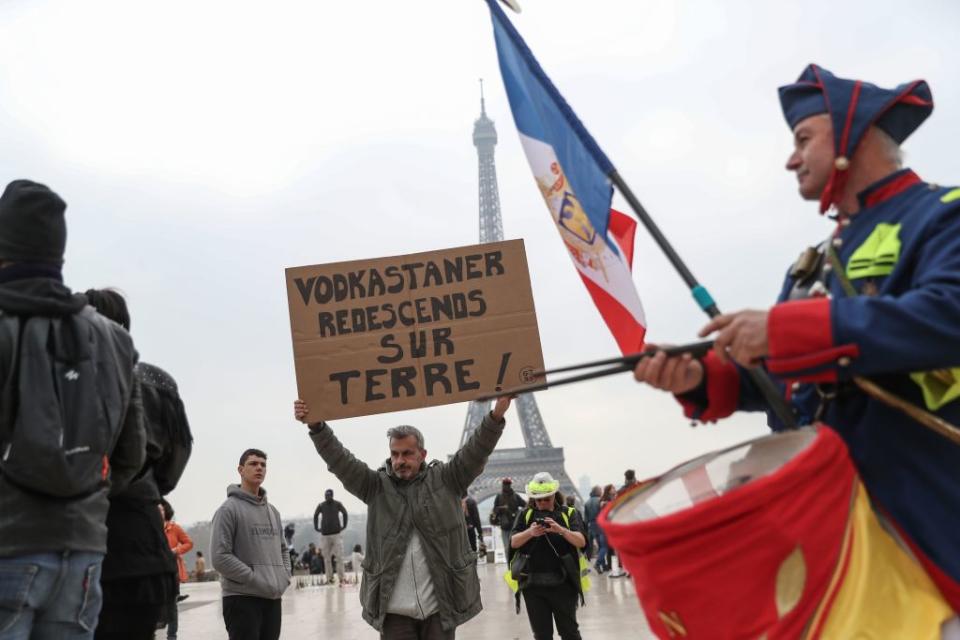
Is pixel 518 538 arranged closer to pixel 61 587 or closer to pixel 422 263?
pixel 422 263

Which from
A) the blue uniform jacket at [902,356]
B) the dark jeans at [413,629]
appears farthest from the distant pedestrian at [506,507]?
the blue uniform jacket at [902,356]

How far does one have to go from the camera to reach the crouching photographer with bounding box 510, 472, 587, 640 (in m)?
8.84

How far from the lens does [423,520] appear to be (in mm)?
6602

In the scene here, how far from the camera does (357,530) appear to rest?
366ft

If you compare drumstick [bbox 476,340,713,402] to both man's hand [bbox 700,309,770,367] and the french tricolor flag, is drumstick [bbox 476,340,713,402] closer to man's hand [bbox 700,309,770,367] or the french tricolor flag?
man's hand [bbox 700,309,770,367]

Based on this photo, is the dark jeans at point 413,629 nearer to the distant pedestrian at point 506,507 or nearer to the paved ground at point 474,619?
the paved ground at point 474,619

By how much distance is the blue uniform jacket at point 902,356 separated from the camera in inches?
85.7

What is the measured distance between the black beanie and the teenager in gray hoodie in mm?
4238

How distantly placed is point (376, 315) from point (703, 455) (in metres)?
4.27

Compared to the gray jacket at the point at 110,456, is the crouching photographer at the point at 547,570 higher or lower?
lower

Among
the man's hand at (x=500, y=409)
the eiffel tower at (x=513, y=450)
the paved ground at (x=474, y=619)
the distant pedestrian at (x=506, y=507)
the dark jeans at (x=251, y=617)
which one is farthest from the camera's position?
A: the eiffel tower at (x=513, y=450)

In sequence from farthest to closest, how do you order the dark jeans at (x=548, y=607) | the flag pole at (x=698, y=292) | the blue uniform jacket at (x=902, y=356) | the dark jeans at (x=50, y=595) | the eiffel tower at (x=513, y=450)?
the eiffel tower at (x=513, y=450) < the dark jeans at (x=548, y=607) < the dark jeans at (x=50, y=595) < the flag pole at (x=698, y=292) < the blue uniform jacket at (x=902, y=356)

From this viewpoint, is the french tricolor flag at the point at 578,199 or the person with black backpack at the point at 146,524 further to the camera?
the person with black backpack at the point at 146,524

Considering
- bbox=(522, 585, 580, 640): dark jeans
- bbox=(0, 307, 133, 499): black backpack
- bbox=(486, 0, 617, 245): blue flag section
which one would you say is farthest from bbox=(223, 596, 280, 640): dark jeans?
bbox=(486, 0, 617, 245): blue flag section
